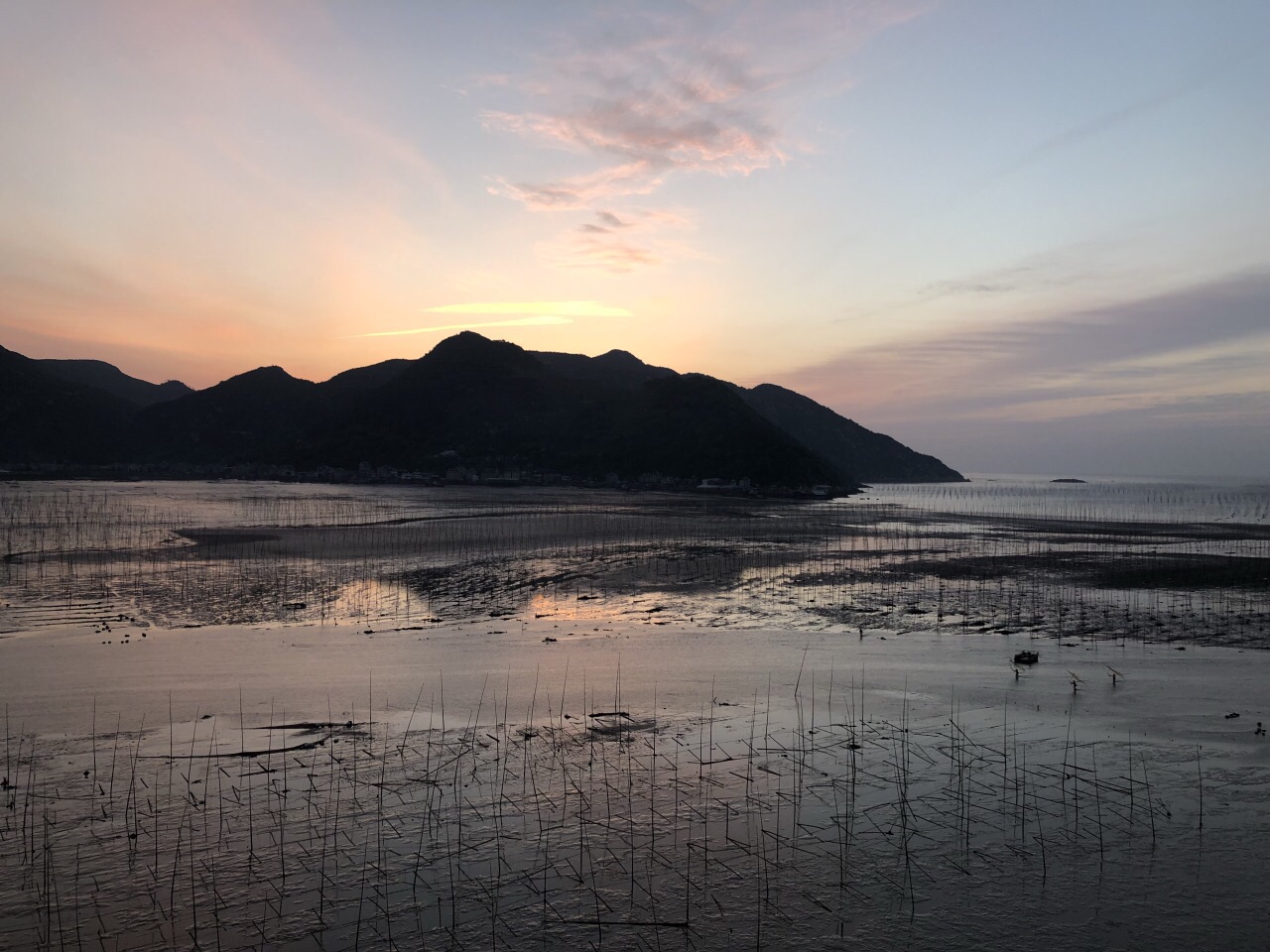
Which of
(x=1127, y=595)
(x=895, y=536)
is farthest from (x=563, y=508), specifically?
(x=1127, y=595)

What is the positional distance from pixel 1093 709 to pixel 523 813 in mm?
11843

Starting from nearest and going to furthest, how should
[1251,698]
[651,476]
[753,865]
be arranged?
[753,865] < [1251,698] < [651,476]

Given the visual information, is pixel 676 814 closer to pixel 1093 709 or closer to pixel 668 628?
pixel 1093 709

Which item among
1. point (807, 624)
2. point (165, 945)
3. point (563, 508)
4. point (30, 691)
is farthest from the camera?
point (563, 508)

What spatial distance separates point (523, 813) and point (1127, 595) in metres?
29.3

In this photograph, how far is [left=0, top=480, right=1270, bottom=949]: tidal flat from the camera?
8.26 m

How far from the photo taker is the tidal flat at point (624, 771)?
826 cm

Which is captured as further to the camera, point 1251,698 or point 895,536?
point 895,536

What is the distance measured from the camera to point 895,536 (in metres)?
57.8

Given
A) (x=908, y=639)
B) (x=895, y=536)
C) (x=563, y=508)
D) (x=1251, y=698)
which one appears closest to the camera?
(x=1251, y=698)

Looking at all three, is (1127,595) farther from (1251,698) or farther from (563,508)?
(563,508)

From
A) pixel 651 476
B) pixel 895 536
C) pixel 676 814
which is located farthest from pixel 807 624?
pixel 651 476

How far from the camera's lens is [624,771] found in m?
11.9

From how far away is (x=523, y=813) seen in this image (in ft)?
34.2
